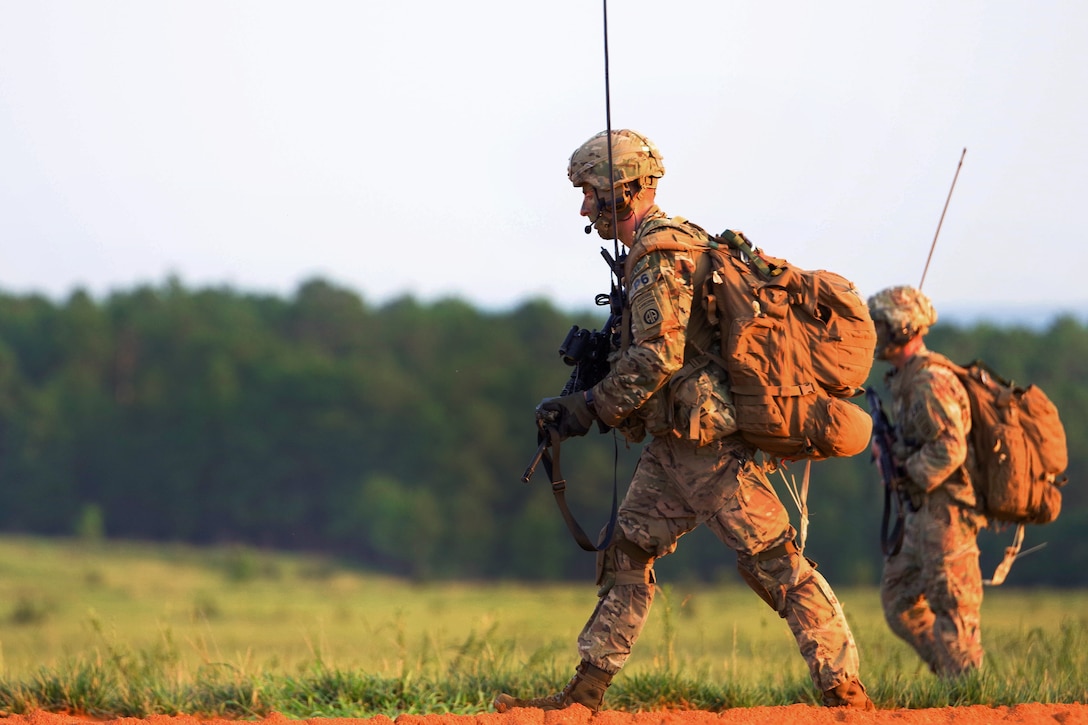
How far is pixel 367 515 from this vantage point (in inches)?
2130

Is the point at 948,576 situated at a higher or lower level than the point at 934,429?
lower

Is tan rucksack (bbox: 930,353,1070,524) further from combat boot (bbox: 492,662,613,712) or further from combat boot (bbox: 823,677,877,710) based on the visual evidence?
combat boot (bbox: 492,662,613,712)

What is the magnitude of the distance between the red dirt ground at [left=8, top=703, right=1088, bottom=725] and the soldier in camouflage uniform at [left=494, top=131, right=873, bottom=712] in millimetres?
306

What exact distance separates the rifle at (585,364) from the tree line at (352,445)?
39228mm

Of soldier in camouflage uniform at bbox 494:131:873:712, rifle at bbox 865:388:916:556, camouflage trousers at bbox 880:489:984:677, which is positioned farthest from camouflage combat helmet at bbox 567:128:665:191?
camouflage trousers at bbox 880:489:984:677

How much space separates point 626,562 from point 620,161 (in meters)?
1.64

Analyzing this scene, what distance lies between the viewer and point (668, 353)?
517cm

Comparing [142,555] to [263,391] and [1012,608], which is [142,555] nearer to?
[263,391]

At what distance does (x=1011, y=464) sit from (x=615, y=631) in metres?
2.64

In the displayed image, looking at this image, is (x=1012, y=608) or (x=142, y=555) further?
(x=142, y=555)

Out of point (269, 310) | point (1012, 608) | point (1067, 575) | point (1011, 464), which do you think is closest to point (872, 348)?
point (1011, 464)

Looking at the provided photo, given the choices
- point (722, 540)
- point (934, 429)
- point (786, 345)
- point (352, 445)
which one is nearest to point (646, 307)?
point (786, 345)

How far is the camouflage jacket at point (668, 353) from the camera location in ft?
17.0

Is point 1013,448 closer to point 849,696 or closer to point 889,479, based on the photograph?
point 889,479
